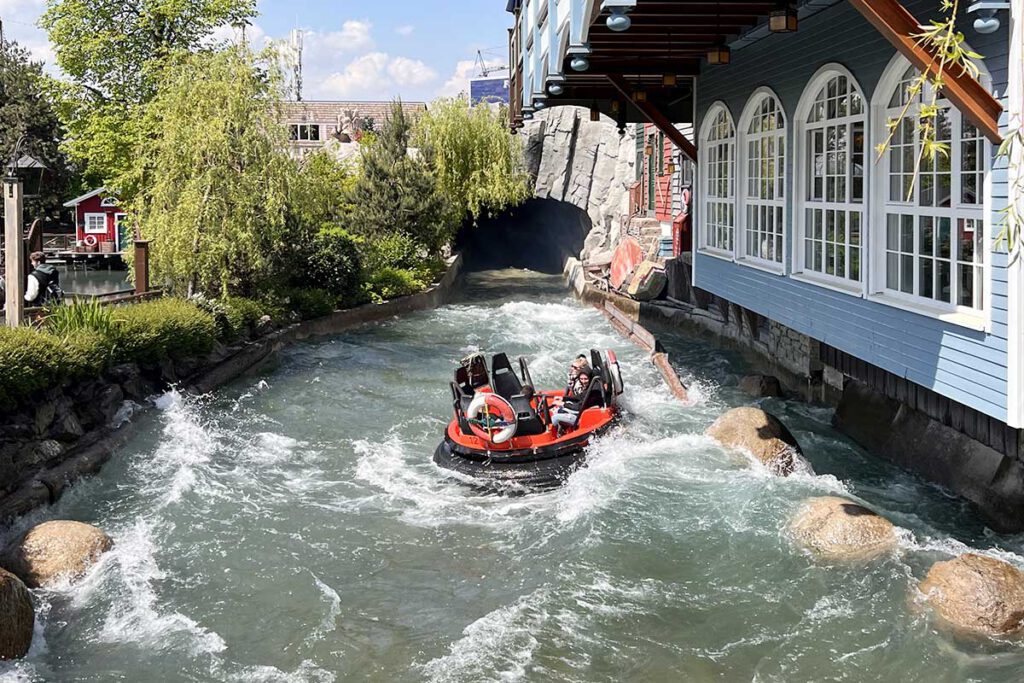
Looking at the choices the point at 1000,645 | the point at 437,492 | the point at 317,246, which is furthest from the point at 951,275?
the point at 317,246

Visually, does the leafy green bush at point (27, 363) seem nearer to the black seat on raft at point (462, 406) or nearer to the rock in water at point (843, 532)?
the black seat on raft at point (462, 406)

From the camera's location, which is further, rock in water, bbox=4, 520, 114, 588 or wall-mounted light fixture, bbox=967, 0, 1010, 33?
rock in water, bbox=4, 520, 114, 588

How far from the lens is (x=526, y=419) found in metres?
12.9

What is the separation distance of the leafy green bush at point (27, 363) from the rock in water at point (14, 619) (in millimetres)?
3935

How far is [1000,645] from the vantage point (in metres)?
8.06

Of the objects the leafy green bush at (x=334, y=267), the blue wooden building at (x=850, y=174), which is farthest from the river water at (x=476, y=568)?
the leafy green bush at (x=334, y=267)

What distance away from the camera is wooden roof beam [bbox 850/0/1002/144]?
7801 mm

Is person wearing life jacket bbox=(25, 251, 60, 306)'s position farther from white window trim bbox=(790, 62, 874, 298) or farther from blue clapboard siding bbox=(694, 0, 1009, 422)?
white window trim bbox=(790, 62, 874, 298)

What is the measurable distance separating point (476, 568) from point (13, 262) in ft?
24.6

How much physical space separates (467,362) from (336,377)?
5.77 meters

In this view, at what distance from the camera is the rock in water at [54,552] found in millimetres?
9680

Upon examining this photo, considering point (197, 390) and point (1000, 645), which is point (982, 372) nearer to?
point (1000, 645)

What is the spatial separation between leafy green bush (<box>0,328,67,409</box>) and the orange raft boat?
4.75m

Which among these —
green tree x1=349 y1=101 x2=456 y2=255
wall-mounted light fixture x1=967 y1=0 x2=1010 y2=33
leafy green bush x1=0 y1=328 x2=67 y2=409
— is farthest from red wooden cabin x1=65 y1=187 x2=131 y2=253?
wall-mounted light fixture x1=967 y1=0 x2=1010 y2=33
